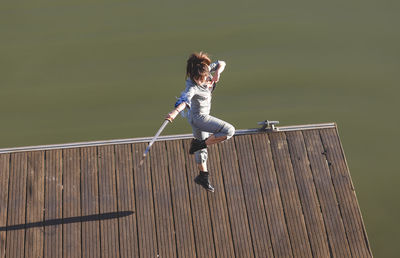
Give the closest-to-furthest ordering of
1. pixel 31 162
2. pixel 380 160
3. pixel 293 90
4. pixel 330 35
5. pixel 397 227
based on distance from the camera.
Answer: pixel 31 162
pixel 397 227
pixel 380 160
pixel 293 90
pixel 330 35

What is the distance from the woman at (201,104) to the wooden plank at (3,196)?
8.95 ft

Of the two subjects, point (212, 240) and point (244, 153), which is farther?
point (244, 153)

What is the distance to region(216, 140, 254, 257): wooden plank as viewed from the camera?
559 cm

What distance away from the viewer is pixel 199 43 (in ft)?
28.5

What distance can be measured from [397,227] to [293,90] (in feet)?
10.2

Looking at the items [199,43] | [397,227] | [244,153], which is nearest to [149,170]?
[244,153]

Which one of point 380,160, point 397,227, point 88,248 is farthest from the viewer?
point 380,160

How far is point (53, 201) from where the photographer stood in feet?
18.8

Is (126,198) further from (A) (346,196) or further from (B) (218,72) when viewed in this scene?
(A) (346,196)

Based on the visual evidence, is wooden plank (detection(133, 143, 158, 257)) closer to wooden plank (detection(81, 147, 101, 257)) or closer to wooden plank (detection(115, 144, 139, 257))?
wooden plank (detection(115, 144, 139, 257))

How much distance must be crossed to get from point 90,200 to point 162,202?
1004mm

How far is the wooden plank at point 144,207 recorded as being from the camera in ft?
18.2

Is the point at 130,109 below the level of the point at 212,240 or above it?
above

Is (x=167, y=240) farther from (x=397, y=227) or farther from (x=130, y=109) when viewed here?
(x=397, y=227)
